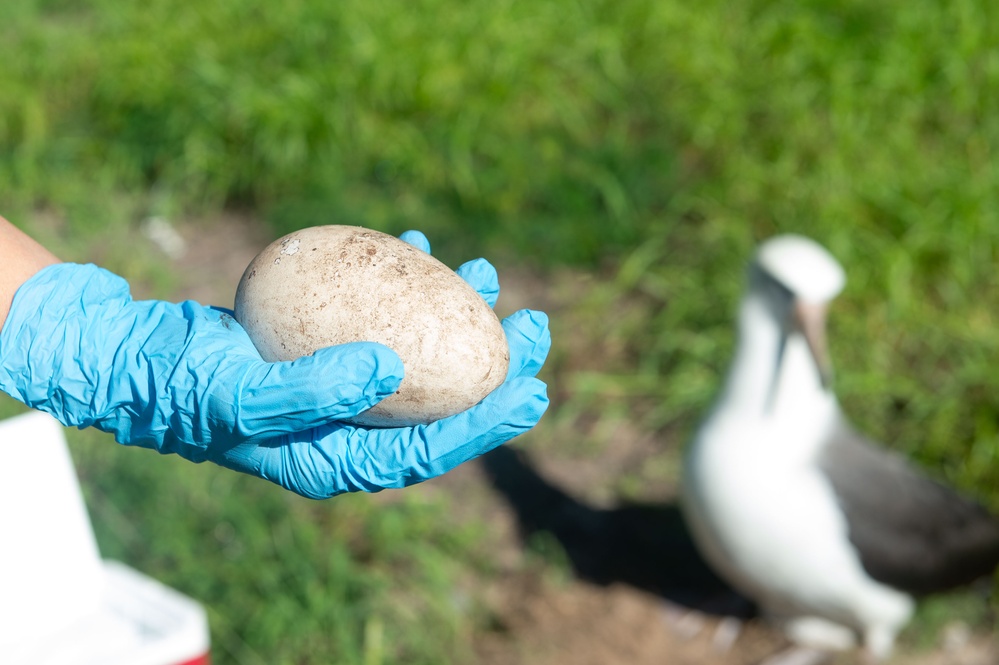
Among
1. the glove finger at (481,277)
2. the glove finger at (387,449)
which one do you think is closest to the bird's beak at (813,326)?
the glove finger at (481,277)

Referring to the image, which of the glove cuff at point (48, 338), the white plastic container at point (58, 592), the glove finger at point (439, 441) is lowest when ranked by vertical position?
the white plastic container at point (58, 592)

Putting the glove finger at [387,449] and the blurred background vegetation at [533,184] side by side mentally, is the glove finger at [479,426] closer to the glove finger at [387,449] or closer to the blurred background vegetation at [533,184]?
the glove finger at [387,449]

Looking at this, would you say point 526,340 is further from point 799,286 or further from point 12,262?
point 799,286

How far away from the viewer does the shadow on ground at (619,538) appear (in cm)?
337

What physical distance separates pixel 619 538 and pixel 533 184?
1886 mm

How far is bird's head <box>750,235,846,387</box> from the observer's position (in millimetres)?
2863

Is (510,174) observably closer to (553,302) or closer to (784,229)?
(553,302)

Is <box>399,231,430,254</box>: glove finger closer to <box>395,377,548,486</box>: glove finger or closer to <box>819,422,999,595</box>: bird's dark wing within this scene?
<box>395,377,548,486</box>: glove finger


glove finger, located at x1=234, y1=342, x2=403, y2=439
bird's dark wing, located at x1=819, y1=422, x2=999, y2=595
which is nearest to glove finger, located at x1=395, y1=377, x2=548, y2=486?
glove finger, located at x1=234, y1=342, x2=403, y2=439

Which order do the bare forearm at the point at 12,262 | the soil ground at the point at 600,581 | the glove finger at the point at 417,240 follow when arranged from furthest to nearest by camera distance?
1. the soil ground at the point at 600,581
2. the glove finger at the point at 417,240
3. the bare forearm at the point at 12,262

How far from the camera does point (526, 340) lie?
1899 millimetres

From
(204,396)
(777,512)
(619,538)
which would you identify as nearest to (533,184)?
(619,538)

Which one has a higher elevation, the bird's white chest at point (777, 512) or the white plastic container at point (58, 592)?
the white plastic container at point (58, 592)

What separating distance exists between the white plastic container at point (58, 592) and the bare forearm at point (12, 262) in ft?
1.04
